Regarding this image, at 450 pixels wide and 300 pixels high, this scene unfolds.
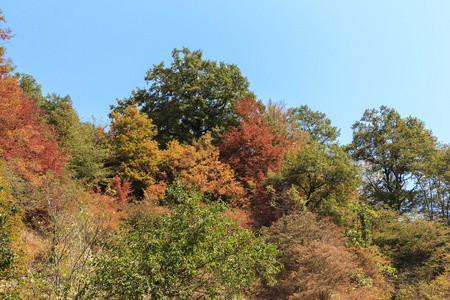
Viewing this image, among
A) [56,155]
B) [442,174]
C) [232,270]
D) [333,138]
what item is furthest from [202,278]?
[333,138]

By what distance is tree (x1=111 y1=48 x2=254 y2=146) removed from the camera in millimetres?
30250

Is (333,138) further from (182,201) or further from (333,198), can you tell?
(182,201)

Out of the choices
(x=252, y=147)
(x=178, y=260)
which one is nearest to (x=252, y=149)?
(x=252, y=147)

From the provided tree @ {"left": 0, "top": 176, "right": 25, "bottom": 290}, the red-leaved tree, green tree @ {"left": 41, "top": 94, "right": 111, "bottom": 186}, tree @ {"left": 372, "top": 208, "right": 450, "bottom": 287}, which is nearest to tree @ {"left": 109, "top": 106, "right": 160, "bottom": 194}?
green tree @ {"left": 41, "top": 94, "right": 111, "bottom": 186}

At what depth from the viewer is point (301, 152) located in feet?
61.1

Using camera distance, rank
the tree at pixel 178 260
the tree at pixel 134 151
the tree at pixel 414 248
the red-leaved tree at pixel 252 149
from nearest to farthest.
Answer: the tree at pixel 178 260, the tree at pixel 414 248, the red-leaved tree at pixel 252 149, the tree at pixel 134 151

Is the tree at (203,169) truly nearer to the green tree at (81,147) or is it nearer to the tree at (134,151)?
the tree at (134,151)

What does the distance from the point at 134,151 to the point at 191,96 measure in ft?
30.6

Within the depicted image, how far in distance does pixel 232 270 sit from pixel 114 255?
3.09 meters

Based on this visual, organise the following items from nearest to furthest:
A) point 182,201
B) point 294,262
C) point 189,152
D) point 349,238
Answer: point 182,201, point 294,262, point 349,238, point 189,152

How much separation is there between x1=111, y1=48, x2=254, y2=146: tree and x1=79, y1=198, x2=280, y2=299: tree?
2097 centimetres

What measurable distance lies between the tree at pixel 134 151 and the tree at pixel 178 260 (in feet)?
47.4

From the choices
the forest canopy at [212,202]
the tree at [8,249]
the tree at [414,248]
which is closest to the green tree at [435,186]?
the forest canopy at [212,202]

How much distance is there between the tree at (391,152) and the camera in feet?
91.2
